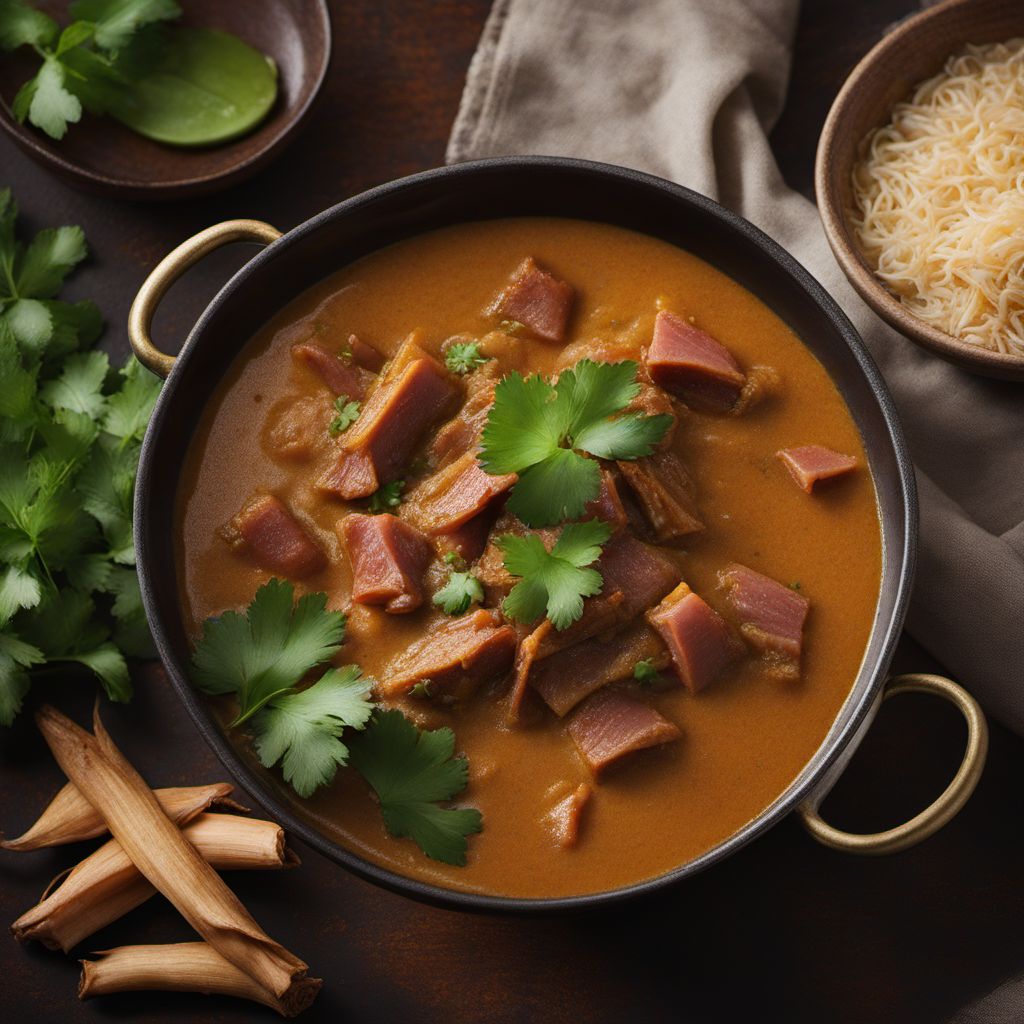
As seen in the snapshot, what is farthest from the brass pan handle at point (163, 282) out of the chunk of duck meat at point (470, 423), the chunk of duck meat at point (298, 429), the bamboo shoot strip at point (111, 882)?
the bamboo shoot strip at point (111, 882)

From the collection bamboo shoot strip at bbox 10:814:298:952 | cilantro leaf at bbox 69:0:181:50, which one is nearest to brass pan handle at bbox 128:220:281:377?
cilantro leaf at bbox 69:0:181:50

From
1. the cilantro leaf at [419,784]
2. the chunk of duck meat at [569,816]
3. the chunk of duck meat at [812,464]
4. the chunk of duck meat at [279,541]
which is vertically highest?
the chunk of duck meat at [812,464]

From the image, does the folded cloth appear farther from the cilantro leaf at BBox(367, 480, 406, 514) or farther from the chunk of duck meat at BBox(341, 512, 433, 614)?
the chunk of duck meat at BBox(341, 512, 433, 614)

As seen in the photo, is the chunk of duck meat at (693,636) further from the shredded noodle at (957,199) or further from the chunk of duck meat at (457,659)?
the shredded noodle at (957,199)

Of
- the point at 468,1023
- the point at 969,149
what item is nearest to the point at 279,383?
the point at 468,1023

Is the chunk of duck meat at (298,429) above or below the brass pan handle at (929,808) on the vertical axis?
above

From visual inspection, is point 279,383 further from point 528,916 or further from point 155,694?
point 528,916
